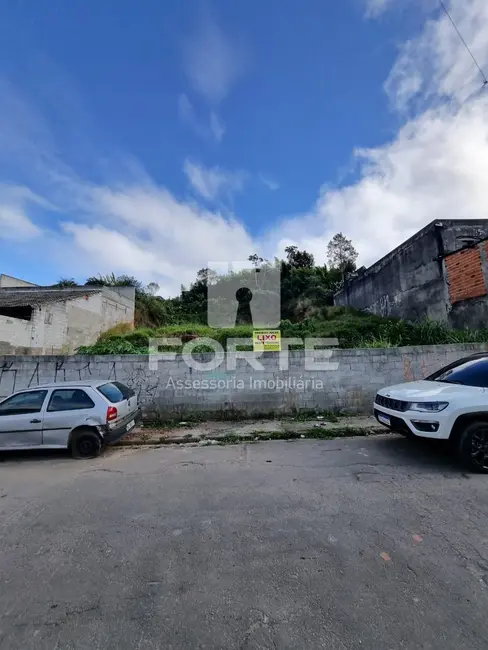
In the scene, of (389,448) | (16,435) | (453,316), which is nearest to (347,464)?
(389,448)

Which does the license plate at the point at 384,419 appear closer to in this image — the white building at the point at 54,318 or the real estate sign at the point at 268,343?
the real estate sign at the point at 268,343

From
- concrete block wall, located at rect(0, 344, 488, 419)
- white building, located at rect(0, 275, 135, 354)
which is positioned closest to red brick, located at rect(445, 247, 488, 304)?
concrete block wall, located at rect(0, 344, 488, 419)

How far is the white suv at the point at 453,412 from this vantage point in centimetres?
444

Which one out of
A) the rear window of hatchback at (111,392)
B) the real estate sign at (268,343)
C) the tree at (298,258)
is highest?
the tree at (298,258)

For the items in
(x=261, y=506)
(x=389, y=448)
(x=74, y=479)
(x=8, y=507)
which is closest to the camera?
(x=261, y=506)

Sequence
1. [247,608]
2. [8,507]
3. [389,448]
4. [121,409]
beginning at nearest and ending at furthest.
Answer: [247,608]
[8,507]
[389,448]
[121,409]

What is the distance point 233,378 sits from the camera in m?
8.27

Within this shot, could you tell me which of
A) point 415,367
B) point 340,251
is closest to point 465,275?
point 415,367

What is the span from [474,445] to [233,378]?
17.0 feet

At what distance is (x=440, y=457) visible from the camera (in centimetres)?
493

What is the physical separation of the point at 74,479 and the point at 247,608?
356 centimetres

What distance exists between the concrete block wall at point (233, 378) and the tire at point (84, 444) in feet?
8.26

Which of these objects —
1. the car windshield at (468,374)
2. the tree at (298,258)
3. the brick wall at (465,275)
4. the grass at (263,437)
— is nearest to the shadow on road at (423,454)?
the grass at (263,437)

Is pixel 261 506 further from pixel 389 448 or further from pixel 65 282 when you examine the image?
pixel 65 282
